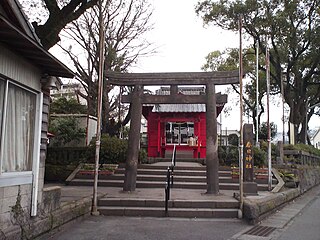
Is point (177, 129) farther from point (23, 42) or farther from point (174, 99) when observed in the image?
point (23, 42)

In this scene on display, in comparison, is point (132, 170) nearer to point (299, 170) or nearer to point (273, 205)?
point (273, 205)

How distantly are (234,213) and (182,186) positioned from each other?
3.67 meters

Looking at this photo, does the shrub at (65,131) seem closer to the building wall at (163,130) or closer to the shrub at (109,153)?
the shrub at (109,153)

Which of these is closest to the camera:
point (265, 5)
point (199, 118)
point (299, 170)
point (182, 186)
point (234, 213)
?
point (234, 213)

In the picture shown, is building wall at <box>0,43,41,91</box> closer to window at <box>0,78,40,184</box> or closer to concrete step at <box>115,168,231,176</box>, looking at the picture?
window at <box>0,78,40,184</box>

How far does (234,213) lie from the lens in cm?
836

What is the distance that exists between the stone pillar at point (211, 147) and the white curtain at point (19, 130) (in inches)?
238

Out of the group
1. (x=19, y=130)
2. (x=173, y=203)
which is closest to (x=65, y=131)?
(x=173, y=203)

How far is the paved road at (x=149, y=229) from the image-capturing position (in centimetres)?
641

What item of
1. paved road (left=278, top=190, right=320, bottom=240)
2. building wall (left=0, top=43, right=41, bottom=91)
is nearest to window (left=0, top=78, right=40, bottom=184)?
building wall (left=0, top=43, right=41, bottom=91)

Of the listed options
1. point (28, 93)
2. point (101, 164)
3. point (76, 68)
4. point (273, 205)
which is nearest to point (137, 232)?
point (28, 93)

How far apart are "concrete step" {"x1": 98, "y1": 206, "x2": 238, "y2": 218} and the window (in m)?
3.34

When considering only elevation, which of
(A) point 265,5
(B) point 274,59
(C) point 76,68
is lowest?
(C) point 76,68

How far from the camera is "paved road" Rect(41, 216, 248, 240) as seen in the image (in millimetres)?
6414
